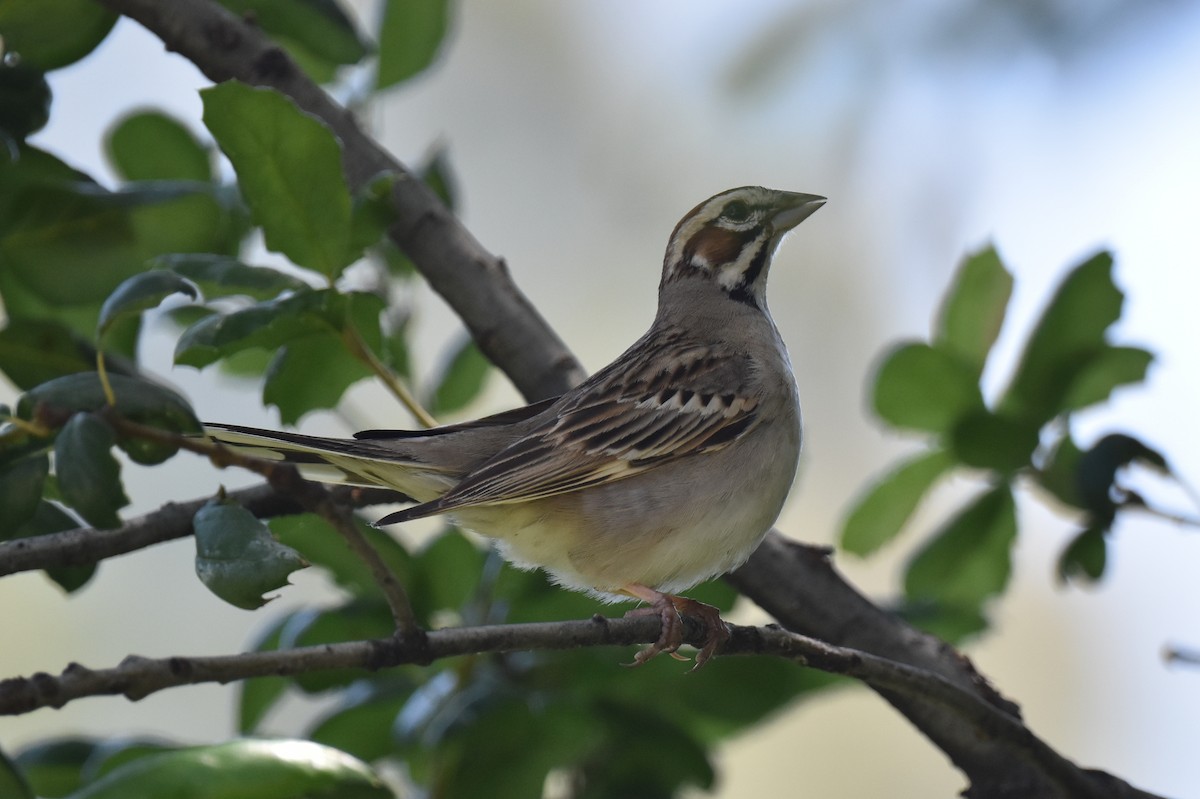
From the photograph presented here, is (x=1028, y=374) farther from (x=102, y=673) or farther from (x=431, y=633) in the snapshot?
(x=102, y=673)

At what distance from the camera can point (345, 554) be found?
2604 millimetres

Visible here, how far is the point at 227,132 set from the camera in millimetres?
2027

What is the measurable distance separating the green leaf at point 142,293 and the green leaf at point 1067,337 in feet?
6.18

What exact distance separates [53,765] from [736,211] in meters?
2.08

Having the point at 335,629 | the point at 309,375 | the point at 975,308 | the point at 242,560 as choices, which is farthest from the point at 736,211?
the point at 242,560

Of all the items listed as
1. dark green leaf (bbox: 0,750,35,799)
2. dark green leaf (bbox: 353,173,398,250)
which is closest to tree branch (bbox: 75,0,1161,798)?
dark green leaf (bbox: 353,173,398,250)

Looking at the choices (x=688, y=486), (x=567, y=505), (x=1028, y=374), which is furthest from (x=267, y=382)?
(x=1028, y=374)

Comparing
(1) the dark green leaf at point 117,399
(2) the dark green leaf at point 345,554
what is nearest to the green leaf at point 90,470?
(1) the dark green leaf at point 117,399

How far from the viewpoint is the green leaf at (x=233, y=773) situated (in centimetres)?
156

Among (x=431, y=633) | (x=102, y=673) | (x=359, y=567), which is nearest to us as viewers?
(x=102, y=673)

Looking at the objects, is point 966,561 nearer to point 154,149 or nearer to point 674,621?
point 674,621

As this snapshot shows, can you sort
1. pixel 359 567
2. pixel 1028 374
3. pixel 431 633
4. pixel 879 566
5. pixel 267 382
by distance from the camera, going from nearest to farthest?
1. pixel 431 633
2. pixel 267 382
3. pixel 359 567
4. pixel 1028 374
5. pixel 879 566

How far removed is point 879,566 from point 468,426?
3.60m

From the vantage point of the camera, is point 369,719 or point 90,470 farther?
point 369,719
